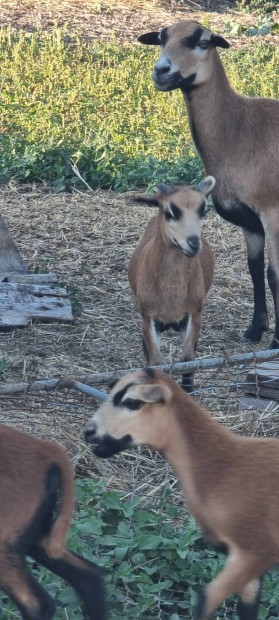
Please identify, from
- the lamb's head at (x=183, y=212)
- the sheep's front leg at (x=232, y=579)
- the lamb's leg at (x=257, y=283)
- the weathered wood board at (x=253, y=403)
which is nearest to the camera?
the sheep's front leg at (x=232, y=579)

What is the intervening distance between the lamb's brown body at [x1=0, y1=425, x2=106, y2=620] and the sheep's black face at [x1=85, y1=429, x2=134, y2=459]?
186mm

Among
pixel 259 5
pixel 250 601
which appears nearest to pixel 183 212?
pixel 250 601

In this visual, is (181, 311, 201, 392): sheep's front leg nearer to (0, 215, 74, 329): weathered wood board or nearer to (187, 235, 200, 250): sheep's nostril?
(187, 235, 200, 250): sheep's nostril

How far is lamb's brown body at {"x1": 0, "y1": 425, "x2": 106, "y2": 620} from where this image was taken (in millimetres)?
3936

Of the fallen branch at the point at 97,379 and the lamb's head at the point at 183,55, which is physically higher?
the lamb's head at the point at 183,55

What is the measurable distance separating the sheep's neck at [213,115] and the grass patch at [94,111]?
3.03 meters

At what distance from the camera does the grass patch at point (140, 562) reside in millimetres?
4469

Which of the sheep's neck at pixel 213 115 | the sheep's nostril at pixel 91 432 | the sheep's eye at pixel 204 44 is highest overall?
the sheep's eye at pixel 204 44

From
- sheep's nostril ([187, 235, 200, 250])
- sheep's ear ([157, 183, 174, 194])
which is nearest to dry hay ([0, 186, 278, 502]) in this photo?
sheep's nostril ([187, 235, 200, 250])

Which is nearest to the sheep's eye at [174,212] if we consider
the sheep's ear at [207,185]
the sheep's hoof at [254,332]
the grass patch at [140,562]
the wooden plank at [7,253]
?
the sheep's ear at [207,185]

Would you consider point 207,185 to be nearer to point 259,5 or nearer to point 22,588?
point 22,588

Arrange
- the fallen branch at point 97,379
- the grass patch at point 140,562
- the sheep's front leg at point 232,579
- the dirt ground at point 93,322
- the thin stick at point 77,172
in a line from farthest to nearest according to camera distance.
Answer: the thin stick at point 77,172
the dirt ground at point 93,322
the fallen branch at point 97,379
the grass patch at point 140,562
the sheep's front leg at point 232,579

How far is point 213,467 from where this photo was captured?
4.29 metres

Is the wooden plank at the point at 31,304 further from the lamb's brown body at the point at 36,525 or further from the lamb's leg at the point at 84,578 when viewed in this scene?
the lamb's leg at the point at 84,578
